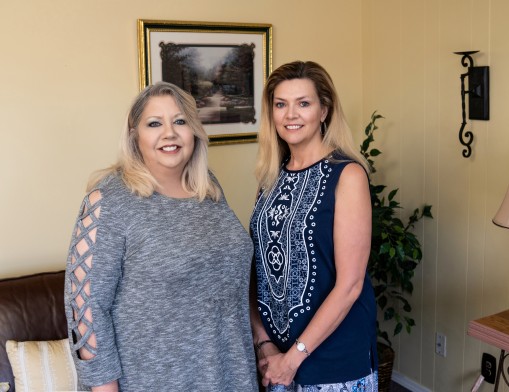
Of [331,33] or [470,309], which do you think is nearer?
[470,309]

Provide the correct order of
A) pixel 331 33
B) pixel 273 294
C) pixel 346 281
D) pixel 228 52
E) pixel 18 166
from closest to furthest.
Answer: pixel 346 281, pixel 273 294, pixel 18 166, pixel 228 52, pixel 331 33

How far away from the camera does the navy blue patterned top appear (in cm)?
182

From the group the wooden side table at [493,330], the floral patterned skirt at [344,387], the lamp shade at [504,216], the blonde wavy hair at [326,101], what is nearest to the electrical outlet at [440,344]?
the wooden side table at [493,330]

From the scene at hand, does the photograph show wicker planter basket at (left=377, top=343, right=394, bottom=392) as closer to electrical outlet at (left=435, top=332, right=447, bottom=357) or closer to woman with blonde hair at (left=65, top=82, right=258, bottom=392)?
electrical outlet at (left=435, top=332, right=447, bottom=357)

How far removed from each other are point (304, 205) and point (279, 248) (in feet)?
0.51

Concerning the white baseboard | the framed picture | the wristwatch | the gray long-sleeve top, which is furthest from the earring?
the white baseboard

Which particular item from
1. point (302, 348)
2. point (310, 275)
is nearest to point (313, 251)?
point (310, 275)

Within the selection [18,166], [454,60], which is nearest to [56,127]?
[18,166]

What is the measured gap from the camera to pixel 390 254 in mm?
2781

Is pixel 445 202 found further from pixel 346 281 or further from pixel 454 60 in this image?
pixel 346 281

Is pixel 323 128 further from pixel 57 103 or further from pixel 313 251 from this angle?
pixel 57 103

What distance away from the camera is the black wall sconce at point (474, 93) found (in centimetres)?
266

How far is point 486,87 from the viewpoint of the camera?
2.65 metres

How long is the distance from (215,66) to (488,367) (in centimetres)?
191
